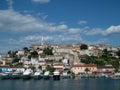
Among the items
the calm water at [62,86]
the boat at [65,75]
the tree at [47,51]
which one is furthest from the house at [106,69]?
the calm water at [62,86]

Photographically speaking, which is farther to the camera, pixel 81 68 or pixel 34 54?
pixel 34 54

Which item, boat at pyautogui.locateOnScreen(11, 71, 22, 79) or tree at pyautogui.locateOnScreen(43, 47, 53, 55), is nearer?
boat at pyautogui.locateOnScreen(11, 71, 22, 79)

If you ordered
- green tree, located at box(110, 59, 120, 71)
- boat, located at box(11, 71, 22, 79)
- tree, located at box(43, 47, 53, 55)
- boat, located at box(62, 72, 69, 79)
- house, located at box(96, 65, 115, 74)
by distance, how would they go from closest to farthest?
1. boat, located at box(11, 71, 22, 79)
2. boat, located at box(62, 72, 69, 79)
3. house, located at box(96, 65, 115, 74)
4. green tree, located at box(110, 59, 120, 71)
5. tree, located at box(43, 47, 53, 55)

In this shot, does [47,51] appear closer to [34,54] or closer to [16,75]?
[34,54]

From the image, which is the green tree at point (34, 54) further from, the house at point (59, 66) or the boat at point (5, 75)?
the boat at point (5, 75)

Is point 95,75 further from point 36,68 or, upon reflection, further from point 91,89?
point 91,89

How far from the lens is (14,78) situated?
314ft

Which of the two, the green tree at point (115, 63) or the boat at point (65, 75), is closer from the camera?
the boat at point (65, 75)

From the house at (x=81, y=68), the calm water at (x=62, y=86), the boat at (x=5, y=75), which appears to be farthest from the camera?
the house at (x=81, y=68)

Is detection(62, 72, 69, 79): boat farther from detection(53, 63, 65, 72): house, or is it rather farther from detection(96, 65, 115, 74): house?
detection(96, 65, 115, 74): house

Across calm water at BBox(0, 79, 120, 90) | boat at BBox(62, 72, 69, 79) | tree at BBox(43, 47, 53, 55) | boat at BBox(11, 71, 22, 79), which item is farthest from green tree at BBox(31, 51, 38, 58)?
calm water at BBox(0, 79, 120, 90)

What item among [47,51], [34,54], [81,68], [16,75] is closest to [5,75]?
[16,75]

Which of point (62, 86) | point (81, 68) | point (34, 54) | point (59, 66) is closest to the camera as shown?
point (62, 86)

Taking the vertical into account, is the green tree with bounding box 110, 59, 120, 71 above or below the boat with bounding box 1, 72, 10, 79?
above
